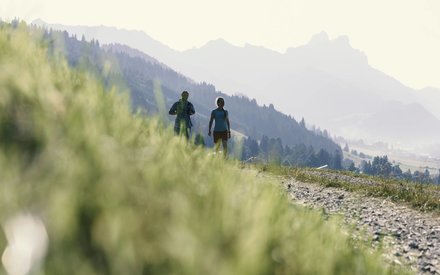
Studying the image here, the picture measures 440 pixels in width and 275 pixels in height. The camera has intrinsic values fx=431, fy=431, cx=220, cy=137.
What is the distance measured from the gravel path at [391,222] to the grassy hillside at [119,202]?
291 centimetres

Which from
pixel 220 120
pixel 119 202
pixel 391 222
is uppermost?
pixel 220 120

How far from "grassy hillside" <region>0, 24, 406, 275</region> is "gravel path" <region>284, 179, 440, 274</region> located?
2908mm

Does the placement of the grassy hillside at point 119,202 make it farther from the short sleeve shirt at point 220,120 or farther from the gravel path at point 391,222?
the short sleeve shirt at point 220,120

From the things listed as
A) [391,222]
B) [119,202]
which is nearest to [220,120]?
[391,222]

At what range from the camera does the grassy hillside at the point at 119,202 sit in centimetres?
201

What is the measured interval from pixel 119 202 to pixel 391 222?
11098 millimetres

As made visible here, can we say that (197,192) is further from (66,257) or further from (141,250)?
(66,257)

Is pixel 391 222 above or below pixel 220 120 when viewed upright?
below

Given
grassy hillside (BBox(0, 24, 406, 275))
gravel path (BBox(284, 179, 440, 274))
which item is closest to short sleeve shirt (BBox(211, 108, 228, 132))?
gravel path (BBox(284, 179, 440, 274))

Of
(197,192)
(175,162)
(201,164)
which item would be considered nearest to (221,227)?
(197,192)

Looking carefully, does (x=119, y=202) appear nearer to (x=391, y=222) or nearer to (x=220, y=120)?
(x=391, y=222)

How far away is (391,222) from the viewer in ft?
38.9

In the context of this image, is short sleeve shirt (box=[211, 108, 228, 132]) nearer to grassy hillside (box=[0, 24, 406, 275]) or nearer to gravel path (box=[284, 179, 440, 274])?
gravel path (box=[284, 179, 440, 274])

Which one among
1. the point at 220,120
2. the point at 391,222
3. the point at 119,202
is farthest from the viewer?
the point at 220,120
